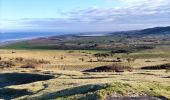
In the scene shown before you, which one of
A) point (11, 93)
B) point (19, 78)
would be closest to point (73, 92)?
point (11, 93)

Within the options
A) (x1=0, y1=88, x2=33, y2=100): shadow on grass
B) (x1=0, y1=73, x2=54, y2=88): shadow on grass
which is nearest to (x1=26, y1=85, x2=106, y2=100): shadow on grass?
(x1=0, y1=88, x2=33, y2=100): shadow on grass

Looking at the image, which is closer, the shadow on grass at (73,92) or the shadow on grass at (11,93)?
the shadow on grass at (73,92)

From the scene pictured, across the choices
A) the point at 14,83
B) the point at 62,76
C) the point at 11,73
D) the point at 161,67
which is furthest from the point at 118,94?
the point at 161,67

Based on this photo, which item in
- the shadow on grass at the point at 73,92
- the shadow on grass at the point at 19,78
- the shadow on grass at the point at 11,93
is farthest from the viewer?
the shadow on grass at the point at 19,78

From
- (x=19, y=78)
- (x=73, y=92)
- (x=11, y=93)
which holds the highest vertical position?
(x=73, y=92)

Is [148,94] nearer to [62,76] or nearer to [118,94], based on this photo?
[118,94]

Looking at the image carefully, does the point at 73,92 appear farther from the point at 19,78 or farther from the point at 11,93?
the point at 19,78

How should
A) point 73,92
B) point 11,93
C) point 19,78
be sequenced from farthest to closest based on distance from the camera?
point 19,78 < point 11,93 < point 73,92

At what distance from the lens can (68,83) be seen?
33594mm

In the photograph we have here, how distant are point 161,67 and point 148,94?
2370 cm

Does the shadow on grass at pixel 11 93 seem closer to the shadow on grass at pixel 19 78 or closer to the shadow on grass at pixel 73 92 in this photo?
the shadow on grass at pixel 73 92

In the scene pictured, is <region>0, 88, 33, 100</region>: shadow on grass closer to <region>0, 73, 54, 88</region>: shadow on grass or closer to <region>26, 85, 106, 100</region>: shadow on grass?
<region>26, 85, 106, 100</region>: shadow on grass

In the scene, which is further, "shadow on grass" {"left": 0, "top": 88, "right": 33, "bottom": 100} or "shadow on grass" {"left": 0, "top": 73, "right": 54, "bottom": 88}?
"shadow on grass" {"left": 0, "top": 73, "right": 54, "bottom": 88}

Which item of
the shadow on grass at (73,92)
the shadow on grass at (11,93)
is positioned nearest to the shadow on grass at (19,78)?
the shadow on grass at (11,93)
